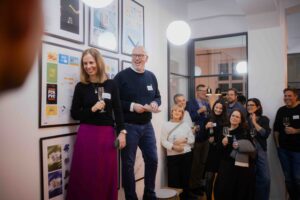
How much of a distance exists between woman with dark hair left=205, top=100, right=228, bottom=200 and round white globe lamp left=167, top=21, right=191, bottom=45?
95 cm

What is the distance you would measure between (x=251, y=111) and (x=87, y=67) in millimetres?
2479

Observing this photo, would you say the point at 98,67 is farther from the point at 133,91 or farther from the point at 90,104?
the point at 133,91

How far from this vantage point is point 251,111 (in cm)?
371

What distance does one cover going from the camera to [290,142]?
11.8 ft

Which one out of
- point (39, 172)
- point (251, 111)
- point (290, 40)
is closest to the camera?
point (39, 172)

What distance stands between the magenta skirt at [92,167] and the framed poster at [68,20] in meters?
0.76

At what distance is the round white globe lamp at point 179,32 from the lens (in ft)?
11.8

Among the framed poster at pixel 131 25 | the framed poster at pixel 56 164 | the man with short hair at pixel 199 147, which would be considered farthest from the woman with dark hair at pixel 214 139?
the framed poster at pixel 56 164

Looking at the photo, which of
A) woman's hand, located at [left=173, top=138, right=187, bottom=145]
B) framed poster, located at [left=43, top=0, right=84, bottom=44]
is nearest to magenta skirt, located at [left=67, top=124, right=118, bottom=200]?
framed poster, located at [left=43, top=0, right=84, bottom=44]

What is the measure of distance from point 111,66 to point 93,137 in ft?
3.10

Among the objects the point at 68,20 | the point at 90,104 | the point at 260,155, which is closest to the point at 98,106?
the point at 90,104

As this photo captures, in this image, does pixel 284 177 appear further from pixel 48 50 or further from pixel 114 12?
pixel 48 50

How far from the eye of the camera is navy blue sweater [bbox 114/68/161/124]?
8.62 feet

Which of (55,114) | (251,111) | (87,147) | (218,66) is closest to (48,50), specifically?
(55,114)
